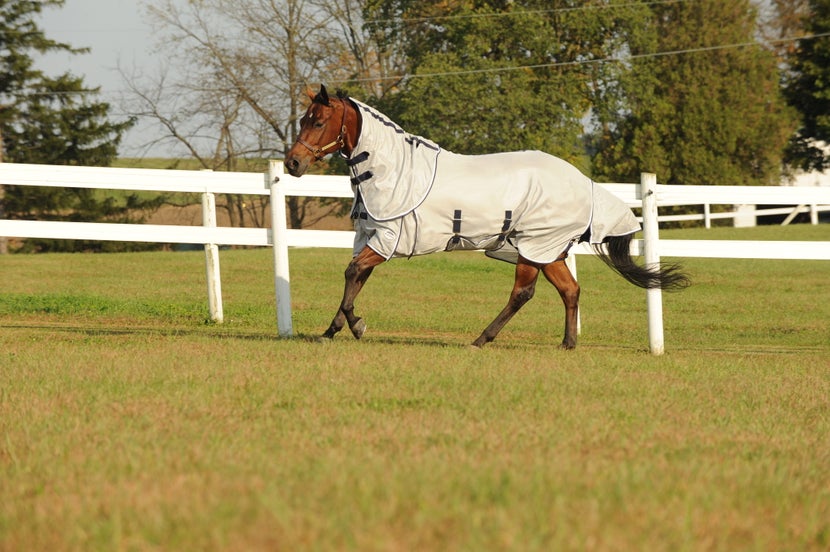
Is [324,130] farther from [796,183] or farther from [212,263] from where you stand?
[796,183]

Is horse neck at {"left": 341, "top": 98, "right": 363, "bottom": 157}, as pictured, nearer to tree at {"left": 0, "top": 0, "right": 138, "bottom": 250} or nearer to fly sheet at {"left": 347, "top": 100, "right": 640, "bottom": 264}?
fly sheet at {"left": 347, "top": 100, "right": 640, "bottom": 264}

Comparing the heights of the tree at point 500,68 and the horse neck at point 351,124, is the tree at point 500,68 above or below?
above

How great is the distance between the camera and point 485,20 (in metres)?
43.1

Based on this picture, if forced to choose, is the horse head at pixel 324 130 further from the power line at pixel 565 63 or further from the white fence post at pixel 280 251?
the power line at pixel 565 63

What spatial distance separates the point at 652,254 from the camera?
945 centimetres

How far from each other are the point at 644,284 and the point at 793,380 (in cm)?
216

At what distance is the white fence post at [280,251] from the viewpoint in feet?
31.6

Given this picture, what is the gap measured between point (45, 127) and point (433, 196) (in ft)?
109

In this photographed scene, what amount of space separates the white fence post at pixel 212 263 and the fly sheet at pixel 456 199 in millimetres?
3411

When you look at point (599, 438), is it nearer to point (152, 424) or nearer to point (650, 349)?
point (152, 424)

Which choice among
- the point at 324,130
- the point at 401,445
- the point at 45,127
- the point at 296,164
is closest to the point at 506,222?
the point at 324,130

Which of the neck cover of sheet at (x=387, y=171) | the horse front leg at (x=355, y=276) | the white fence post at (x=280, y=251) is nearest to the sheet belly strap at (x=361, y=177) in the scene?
the neck cover of sheet at (x=387, y=171)

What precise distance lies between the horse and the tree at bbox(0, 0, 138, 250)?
30495 mm

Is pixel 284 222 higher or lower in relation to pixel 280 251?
higher
